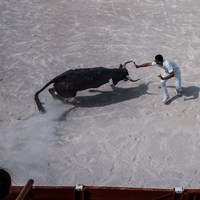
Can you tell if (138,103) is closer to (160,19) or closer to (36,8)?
(160,19)

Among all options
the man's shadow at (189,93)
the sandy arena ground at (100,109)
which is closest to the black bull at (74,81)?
the sandy arena ground at (100,109)

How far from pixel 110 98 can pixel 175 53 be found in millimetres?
3662

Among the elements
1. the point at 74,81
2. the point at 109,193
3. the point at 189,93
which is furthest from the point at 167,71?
the point at 109,193

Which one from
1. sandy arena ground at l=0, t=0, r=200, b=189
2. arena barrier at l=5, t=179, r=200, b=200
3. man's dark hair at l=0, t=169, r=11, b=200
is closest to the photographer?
man's dark hair at l=0, t=169, r=11, b=200

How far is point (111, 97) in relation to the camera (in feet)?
24.7

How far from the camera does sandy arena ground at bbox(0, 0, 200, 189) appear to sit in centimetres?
534

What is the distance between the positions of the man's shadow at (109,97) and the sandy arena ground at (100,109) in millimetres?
27

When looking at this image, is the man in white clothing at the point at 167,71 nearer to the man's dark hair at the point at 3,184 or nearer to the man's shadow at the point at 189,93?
the man's shadow at the point at 189,93

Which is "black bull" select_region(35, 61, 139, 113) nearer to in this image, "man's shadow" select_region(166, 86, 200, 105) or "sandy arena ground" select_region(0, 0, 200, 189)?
"sandy arena ground" select_region(0, 0, 200, 189)

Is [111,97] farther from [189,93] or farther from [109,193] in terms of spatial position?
[109,193]

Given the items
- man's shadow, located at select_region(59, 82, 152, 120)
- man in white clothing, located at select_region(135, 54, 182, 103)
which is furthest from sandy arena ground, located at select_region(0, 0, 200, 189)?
man in white clothing, located at select_region(135, 54, 182, 103)

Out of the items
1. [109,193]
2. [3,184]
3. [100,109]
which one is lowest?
[100,109]

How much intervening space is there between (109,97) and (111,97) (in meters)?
Answer: 0.06

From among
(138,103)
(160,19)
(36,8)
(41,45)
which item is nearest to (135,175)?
(138,103)
